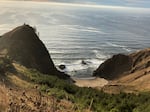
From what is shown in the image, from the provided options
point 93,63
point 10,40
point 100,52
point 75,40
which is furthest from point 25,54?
point 75,40

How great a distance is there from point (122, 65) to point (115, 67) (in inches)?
52.8

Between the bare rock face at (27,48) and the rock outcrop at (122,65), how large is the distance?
11.9 metres

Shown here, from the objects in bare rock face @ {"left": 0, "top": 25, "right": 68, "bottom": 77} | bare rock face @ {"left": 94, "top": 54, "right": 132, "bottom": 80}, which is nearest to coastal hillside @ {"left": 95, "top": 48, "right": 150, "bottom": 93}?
bare rock face @ {"left": 94, "top": 54, "right": 132, "bottom": 80}

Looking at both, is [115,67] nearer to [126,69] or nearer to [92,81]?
[126,69]

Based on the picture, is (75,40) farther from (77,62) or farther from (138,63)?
(138,63)

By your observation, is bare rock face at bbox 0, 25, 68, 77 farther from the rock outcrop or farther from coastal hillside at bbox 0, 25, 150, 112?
the rock outcrop

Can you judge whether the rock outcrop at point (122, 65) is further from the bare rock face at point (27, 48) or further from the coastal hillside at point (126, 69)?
the bare rock face at point (27, 48)

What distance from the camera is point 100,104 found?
22922mm

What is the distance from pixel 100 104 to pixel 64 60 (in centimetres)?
4810

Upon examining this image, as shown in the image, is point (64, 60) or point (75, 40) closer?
point (64, 60)

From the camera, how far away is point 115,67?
63625mm

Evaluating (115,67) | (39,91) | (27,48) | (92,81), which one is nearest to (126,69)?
(115,67)

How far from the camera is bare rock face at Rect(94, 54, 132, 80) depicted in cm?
6168

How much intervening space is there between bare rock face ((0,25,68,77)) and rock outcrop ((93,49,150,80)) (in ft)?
39.1
